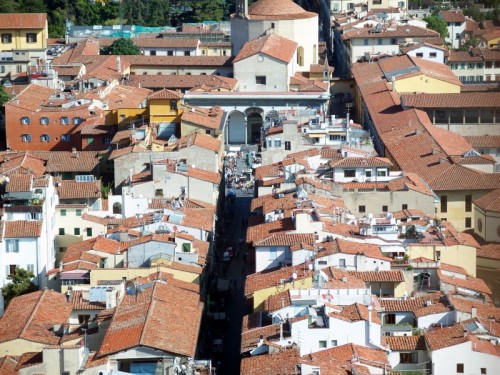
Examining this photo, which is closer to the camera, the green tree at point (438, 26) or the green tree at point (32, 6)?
the green tree at point (438, 26)

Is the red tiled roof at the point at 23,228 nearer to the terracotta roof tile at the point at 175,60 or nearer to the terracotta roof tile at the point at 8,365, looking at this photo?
the terracotta roof tile at the point at 8,365

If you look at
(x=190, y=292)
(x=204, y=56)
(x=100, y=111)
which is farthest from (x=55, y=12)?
(x=190, y=292)

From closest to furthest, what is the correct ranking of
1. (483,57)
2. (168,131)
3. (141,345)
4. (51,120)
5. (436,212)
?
(141,345) → (436,212) → (168,131) → (51,120) → (483,57)

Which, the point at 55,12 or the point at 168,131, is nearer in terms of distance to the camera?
the point at 168,131

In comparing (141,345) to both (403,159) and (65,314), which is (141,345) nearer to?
(65,314)

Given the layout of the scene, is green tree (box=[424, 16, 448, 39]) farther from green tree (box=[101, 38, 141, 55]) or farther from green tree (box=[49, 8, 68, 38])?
green tree (box=[49, 8, 68, 38])

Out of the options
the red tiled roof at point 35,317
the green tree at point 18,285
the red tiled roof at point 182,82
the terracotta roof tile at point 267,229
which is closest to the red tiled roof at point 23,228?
the green tree at point 18,285
